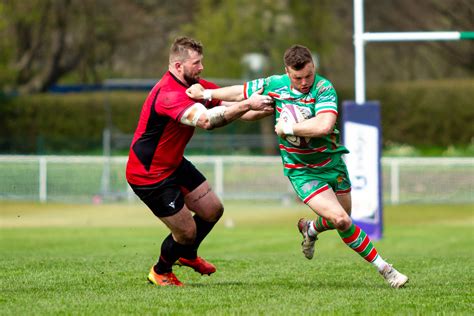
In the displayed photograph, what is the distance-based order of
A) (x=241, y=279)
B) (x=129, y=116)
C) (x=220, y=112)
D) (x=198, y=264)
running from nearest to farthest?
(x=220, y=112) < (x=198, y=264) < (x=241, y=279) < (x=129, y=116)

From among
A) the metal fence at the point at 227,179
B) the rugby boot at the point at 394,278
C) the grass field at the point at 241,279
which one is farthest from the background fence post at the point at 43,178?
the rugby boot at the point at 394,278

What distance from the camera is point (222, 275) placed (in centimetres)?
1058

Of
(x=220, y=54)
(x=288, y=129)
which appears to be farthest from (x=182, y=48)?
(x=220, y=54)

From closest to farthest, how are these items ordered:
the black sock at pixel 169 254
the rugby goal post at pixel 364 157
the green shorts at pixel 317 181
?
the green shorts at pixel 317 181 → the black sock at pixel 169 254 → the rugby goal post at pixel 364 157

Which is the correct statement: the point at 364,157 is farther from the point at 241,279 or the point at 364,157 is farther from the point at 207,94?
the point at 207,94

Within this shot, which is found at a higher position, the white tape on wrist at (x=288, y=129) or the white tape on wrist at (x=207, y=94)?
the white tape on wrist at (x=207, y=94)

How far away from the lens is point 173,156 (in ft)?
30.7

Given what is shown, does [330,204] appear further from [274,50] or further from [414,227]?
[274,50]

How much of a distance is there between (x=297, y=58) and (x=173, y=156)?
1.44 meters

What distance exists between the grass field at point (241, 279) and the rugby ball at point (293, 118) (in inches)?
49.1

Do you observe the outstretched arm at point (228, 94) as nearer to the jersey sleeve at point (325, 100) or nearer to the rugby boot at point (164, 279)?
the jersey sleeve at point (325, 100)

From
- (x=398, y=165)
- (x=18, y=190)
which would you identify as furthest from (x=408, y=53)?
(x=18, y=190)

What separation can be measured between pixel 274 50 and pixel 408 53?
932cm

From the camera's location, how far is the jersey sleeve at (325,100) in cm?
896
